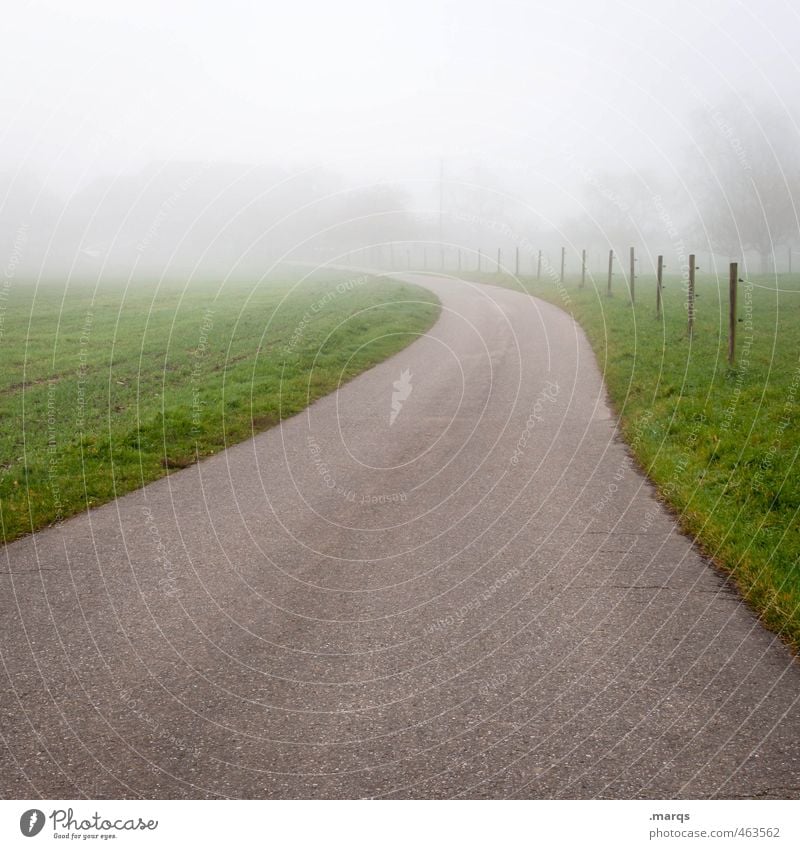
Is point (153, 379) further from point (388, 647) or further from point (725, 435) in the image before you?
point (388, 647)

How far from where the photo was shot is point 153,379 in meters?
17.8

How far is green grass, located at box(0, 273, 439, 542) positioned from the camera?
9.79 meters

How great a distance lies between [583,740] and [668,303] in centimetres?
2892

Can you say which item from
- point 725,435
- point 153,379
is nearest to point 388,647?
point 725,435

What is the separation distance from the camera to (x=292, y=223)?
83.9 metres

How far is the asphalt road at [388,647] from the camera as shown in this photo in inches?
151

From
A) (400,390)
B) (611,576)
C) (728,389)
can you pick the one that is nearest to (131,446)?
(400,390)

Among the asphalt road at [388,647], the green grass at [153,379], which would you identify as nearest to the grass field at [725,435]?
the asphalt road at [388,647]

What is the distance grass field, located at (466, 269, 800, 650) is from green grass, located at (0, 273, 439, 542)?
640 centimetres

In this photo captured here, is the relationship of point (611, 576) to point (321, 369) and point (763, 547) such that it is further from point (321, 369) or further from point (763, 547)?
point (321, 369)

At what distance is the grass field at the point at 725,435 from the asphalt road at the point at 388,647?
1.01 ft

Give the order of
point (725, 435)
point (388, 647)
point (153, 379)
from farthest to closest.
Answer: point (153, 379) < point (725, 435) < point (388, 647)

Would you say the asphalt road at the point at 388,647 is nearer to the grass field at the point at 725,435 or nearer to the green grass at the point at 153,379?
the grass field at the point at 725,435

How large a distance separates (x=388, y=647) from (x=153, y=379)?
14.3 m
